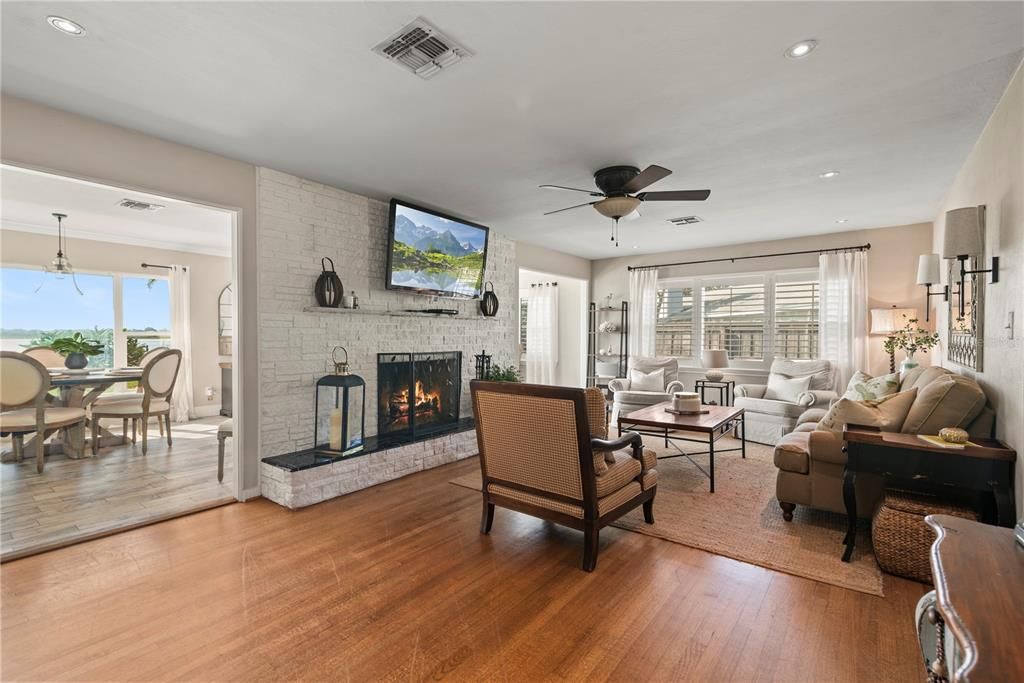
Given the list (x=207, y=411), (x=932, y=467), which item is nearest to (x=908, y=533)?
(x=932, y=467)

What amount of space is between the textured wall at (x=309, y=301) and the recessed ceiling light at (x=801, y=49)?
11.5 feet

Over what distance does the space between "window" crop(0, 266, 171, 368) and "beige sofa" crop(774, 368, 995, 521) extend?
781 centimetres

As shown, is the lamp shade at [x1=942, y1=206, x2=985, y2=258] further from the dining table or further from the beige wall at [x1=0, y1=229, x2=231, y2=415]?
the beige wall at [x1=0, y1=229, x2=231, y2=415]

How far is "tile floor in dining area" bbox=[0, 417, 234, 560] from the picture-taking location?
3.06 m

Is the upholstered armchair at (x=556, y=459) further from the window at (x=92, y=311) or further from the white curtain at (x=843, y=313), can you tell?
the window at (x=92, y=311)

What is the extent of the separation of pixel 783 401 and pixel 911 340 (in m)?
1.53

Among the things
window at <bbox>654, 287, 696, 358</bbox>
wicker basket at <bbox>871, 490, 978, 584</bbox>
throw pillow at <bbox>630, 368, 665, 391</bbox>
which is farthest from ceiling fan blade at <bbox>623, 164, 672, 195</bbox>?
window at <bbox>654, 287, 696, 358</bbox>

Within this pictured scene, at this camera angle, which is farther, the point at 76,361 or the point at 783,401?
the point at 783,401

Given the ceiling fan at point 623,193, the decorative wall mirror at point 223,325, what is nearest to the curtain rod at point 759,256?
the ceiling fan at point 623,193

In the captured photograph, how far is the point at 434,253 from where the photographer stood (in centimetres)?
494

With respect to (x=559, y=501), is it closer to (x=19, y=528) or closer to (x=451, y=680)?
(x=451, y=680)

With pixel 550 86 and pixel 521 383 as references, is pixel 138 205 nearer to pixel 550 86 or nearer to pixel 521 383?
pixel 521 383

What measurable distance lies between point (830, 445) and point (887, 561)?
0.74 m

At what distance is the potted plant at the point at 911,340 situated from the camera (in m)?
5.06
